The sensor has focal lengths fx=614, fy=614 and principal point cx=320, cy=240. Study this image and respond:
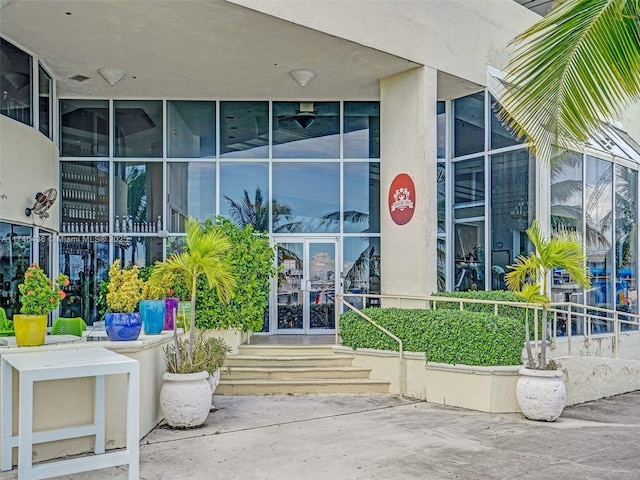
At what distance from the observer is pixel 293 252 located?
14336 millimetres

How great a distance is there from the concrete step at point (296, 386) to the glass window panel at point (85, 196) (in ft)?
19.2

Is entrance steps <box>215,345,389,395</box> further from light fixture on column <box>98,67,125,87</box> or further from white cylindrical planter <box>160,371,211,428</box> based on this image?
light fixture on column <box>98,67,125,87</box>

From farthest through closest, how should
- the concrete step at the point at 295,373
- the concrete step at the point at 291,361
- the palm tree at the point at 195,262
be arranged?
the concrete step at the point at 291,361
the concrete step at the point at 295,373
the palm tree at the point at 195,262

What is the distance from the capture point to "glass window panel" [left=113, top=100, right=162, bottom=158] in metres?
14.2

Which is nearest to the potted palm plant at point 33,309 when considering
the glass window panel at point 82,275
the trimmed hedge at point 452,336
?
the trimmed hedge at point 452,336

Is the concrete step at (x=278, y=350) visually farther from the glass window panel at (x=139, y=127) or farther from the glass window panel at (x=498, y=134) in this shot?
the glass window panel at (x=498, y=134)

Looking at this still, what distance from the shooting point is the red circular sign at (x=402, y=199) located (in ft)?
39.7

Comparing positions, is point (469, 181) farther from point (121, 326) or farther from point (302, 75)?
point (121, 326)

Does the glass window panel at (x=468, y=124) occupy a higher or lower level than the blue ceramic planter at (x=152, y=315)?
higher

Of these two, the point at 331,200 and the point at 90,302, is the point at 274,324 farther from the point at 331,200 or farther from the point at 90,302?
the point at 90,302

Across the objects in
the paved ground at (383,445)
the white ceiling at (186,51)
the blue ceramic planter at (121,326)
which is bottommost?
the paved ground at (383,445)

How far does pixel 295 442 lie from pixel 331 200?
26.5ft

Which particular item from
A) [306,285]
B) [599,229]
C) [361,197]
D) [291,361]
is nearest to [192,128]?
[361,197]

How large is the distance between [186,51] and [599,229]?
9576 mm
